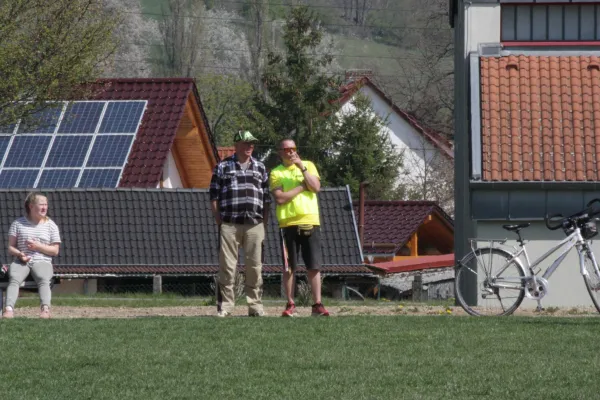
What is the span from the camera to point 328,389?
348 inches

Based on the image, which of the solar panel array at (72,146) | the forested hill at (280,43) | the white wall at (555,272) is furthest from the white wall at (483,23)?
the forested hill at (280,43)

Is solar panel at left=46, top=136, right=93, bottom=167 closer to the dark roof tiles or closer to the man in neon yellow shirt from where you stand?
the dark roof tiles

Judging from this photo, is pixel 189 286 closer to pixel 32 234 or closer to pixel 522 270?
pixel 32 234

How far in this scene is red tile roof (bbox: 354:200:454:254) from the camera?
1597 inches

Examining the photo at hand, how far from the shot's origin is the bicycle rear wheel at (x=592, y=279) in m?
15.3

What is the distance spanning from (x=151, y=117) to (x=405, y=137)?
38.1 meters

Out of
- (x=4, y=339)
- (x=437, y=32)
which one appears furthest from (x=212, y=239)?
(x=437, y=32)

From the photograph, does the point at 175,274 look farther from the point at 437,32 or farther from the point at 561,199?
the point at 437,32

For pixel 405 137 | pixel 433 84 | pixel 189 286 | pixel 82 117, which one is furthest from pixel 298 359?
pixel 433 84

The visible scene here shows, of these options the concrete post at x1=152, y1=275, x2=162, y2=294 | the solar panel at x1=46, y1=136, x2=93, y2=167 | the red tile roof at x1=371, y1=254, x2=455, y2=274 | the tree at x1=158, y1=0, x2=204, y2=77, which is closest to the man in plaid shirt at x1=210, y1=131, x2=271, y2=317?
the concrete post at x1=152, y1=275, x2=162, y2=294

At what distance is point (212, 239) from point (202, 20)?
7341cm

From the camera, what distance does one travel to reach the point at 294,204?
1459 centimetres

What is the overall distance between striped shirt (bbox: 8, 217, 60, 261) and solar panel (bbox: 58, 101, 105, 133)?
17501mm

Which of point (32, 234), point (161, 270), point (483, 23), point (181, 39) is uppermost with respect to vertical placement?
point (181, 39)
